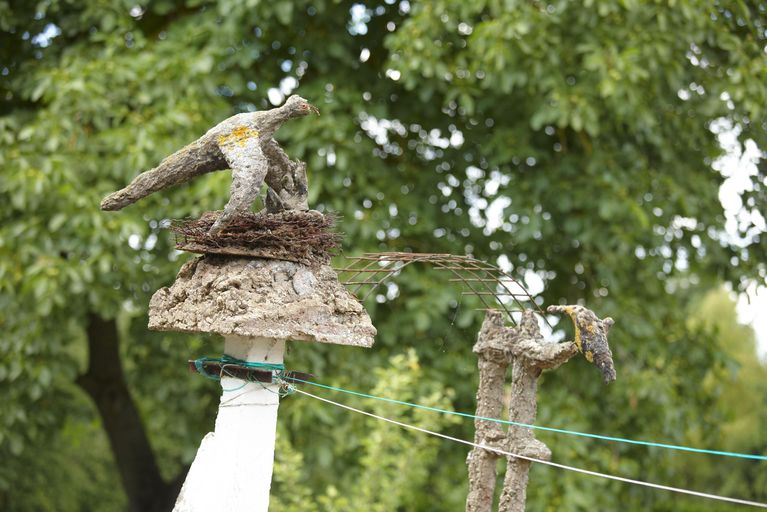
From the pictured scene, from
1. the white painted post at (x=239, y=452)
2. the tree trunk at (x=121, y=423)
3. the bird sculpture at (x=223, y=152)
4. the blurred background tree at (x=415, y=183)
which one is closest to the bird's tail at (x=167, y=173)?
the bird sculpture at (x=223, y=152)

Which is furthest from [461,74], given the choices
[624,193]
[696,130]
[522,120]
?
[696,130]

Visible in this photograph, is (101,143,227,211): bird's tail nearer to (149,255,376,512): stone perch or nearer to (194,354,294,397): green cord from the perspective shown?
(149,255,376,512): stone perch

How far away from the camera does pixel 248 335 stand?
322cm

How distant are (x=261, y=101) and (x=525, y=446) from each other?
411 centimetres

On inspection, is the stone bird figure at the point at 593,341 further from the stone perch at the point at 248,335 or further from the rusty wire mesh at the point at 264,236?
the rusty wire mesh at the point at 264,236

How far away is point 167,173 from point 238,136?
0.29 metres

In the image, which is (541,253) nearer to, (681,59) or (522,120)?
(522,120)

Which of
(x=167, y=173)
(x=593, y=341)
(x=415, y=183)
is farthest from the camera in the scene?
(x=415, y=183)

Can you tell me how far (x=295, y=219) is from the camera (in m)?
3.42

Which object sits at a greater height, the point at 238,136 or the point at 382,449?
the point at 238,136

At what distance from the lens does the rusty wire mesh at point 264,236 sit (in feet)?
10.8

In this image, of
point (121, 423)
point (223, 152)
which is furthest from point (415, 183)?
point (223, 152)

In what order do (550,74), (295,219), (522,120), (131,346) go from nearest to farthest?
(295,219)
(550,74)
(522,120)
(131,346)

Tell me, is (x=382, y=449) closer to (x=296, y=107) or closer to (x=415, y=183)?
(x=415, y=183)
